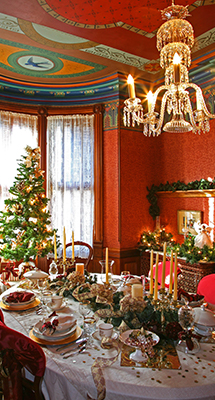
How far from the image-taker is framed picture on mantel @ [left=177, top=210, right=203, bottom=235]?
4582 millimetres

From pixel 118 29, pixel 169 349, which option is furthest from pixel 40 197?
pixel 169 349

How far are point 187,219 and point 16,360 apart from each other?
13.0ft

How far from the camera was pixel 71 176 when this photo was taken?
17.1ft

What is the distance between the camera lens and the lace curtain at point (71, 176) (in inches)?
203

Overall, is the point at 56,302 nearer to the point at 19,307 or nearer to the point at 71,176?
the point at 19,307

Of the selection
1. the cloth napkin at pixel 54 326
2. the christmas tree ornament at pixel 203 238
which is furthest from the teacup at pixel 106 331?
the christmas tree ornament at pixel 203 238

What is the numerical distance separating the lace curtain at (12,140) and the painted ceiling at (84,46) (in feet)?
1.20

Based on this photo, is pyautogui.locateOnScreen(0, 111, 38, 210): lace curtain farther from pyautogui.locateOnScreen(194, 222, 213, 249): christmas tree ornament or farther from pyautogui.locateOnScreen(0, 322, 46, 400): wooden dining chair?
pyautogui.locateOnScreen(0, 322, 46, 400): wooden dining chair

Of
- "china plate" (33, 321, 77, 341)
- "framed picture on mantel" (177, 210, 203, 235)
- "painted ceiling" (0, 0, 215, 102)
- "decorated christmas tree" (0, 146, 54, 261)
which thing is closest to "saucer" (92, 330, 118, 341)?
"china plate" (33, 321, 77, 341)

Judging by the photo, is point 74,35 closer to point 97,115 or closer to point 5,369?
point 97,115

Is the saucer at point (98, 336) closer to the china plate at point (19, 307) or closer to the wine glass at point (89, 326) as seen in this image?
the wine glass at point (89, 326)

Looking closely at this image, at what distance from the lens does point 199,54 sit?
4.07 m

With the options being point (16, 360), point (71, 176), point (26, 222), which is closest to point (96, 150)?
point (71, 176)

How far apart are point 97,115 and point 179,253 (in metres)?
2.74
